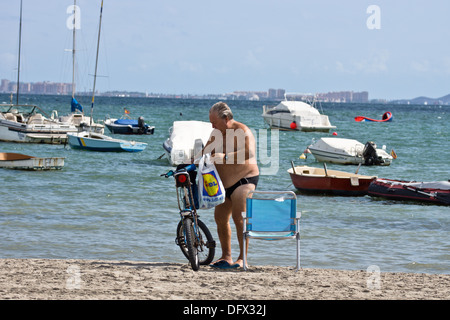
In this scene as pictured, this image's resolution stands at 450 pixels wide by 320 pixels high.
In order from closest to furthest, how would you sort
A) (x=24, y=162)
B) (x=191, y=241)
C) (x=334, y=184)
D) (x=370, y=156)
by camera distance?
(x=191, y=241) < (x=334, y=184) < (x=24, y=162) < (x=370, y=156)

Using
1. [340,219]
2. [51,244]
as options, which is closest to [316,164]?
[340,219]

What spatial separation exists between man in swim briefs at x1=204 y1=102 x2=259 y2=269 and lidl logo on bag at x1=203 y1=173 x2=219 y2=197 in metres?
0.19

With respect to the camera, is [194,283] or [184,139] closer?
[194,283]

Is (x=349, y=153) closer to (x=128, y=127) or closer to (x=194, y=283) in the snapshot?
(x=128, y=127)

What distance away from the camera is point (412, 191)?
65.5 ft

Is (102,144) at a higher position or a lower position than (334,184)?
higher

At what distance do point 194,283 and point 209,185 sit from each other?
1040mm

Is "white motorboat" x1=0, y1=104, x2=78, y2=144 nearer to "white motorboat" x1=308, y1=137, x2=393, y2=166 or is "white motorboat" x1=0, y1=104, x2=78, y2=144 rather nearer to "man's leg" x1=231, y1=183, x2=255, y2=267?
"white motorboat" x1=308, y1=137, x2=393, y2=166

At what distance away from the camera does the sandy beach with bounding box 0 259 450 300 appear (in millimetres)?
6551

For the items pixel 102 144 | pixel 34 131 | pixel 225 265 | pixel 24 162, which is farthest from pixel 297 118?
pixel 225 265

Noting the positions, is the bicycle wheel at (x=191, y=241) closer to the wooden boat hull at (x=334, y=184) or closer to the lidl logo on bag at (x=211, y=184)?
the lidl logo on bag at (x=211, y=184)

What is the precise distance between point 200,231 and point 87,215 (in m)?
7.58

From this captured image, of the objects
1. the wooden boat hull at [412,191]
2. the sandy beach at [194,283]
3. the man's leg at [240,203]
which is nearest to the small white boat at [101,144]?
the wooden boat hull at [412,191]

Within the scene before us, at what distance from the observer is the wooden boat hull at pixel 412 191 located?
1950 cm
